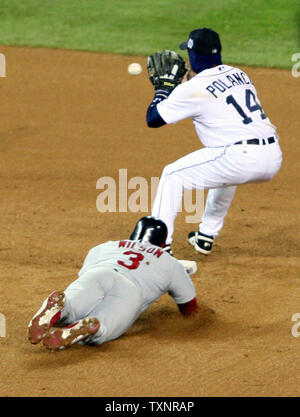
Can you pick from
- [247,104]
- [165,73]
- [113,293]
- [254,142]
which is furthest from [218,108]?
[113,293]

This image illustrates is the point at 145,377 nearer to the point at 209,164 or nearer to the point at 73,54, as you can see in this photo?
the point at 209,164

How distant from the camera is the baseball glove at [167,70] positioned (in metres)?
6.51

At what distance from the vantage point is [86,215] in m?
7.61

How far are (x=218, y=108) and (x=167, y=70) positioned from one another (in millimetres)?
597

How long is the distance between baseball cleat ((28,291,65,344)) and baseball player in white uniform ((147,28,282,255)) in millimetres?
1880

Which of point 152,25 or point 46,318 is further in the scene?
point 152,25

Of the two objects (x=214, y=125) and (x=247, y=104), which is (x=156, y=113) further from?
(x=247, y=104)

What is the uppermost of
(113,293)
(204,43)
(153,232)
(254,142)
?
(204,43)

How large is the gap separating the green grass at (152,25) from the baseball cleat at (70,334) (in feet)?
27.0

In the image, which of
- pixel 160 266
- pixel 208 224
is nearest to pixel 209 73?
pixel 208 224

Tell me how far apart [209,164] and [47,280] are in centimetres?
152

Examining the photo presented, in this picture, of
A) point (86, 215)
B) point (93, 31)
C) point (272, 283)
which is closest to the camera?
point (272, 283)

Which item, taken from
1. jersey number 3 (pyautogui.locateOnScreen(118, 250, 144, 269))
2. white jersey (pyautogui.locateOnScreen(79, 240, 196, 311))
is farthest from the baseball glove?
Result: jersey number 3 (pyautogui.locateOnScreen(118, 250, 144, 269))

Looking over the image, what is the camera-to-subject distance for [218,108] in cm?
620
